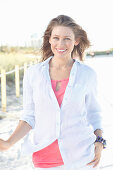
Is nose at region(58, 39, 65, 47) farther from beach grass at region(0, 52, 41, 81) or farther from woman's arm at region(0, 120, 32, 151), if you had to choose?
beach grass at region(0, 52, 41, 81)

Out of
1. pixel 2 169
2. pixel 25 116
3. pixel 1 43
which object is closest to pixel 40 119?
pixel 25 116

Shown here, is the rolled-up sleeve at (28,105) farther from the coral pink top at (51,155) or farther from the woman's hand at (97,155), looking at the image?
the woman's hand at (97,155)

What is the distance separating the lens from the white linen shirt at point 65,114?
1565 mm

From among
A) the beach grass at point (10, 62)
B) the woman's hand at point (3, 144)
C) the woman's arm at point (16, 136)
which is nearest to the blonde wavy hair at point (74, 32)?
the woman's arm at point (16, 136)

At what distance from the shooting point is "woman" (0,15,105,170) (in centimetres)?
156

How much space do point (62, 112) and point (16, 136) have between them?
29 cm

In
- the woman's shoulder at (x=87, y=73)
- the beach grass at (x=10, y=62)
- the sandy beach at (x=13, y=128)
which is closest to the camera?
the woman's shoulder at (x=87, y=73)

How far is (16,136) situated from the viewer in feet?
5.13

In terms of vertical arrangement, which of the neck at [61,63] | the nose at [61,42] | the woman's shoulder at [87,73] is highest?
the nose at [61,42]

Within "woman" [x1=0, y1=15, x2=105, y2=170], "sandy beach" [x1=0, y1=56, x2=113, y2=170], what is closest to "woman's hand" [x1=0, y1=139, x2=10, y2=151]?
"woman" [x1=0, y1=15, x2=105, y2=170]

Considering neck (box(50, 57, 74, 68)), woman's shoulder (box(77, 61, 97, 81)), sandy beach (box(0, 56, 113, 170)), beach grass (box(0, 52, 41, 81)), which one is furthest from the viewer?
beach grass (box(0, 52, 41, 81))

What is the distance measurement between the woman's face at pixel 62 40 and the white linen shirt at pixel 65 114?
12 centimetres

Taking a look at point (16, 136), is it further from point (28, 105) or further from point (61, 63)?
point (61, 63)

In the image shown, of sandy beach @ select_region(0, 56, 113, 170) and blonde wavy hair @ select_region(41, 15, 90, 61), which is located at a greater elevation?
blonde wavy hair @ select_region(41, 15, 90, 61)
